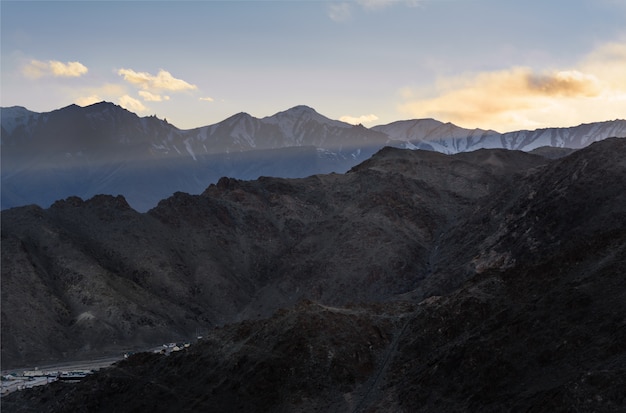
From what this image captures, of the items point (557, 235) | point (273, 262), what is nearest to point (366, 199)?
point (273, 262)

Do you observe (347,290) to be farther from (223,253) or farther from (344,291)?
(223,253)

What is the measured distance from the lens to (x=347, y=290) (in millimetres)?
130250

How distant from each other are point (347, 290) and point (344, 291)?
2.15 feet

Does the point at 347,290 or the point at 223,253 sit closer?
the point at 347,290

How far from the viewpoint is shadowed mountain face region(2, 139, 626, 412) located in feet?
176

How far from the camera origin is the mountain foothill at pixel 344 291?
53.7 m

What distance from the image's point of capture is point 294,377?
64125 millimetres

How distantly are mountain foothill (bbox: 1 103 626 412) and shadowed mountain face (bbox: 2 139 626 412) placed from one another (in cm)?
28

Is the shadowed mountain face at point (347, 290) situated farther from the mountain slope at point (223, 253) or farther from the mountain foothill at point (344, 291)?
the mountain slope at point (223, 253)

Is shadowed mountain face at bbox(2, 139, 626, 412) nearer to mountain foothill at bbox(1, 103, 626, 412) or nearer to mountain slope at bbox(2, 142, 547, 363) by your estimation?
mountain foothill at bbox(1, 103, 626, 412)

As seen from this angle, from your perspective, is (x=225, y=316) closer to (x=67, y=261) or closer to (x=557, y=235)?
(x=67, y=261)

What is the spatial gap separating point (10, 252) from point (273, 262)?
5912 cm

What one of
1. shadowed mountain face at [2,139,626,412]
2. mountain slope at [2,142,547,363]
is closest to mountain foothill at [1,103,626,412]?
shadowed mountain face at [2,139,626,412]

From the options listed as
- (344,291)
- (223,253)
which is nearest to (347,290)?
(344,291)
